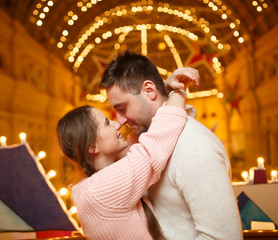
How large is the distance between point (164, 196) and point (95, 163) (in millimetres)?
407

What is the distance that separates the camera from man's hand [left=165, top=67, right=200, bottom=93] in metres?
1.17

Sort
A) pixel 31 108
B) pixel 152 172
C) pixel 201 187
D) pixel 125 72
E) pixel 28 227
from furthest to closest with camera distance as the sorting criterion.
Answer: pixel 31 108
pixel 28 227
pixel 125 72
pixel 152 172
pixel 201 187

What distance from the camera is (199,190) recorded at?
0.96m

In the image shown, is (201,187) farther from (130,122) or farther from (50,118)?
(50,118)

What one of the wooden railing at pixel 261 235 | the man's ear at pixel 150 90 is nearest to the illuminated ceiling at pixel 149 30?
the wooden railing at pixel 261 235

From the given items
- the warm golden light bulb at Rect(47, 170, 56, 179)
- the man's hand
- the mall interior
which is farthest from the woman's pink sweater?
the mall interior

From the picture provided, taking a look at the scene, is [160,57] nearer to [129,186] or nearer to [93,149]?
[93,149]

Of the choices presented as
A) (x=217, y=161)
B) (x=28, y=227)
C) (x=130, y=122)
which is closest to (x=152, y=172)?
(x=217, y=161)

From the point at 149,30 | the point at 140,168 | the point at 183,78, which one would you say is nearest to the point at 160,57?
the point at 149,30

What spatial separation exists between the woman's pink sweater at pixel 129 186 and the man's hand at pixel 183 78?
4.9 inches

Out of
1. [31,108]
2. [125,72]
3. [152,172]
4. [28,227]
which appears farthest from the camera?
[31,108]

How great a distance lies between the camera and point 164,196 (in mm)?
1112

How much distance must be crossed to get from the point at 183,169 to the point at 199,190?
0.08 metres

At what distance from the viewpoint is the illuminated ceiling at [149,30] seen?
11.1ft
